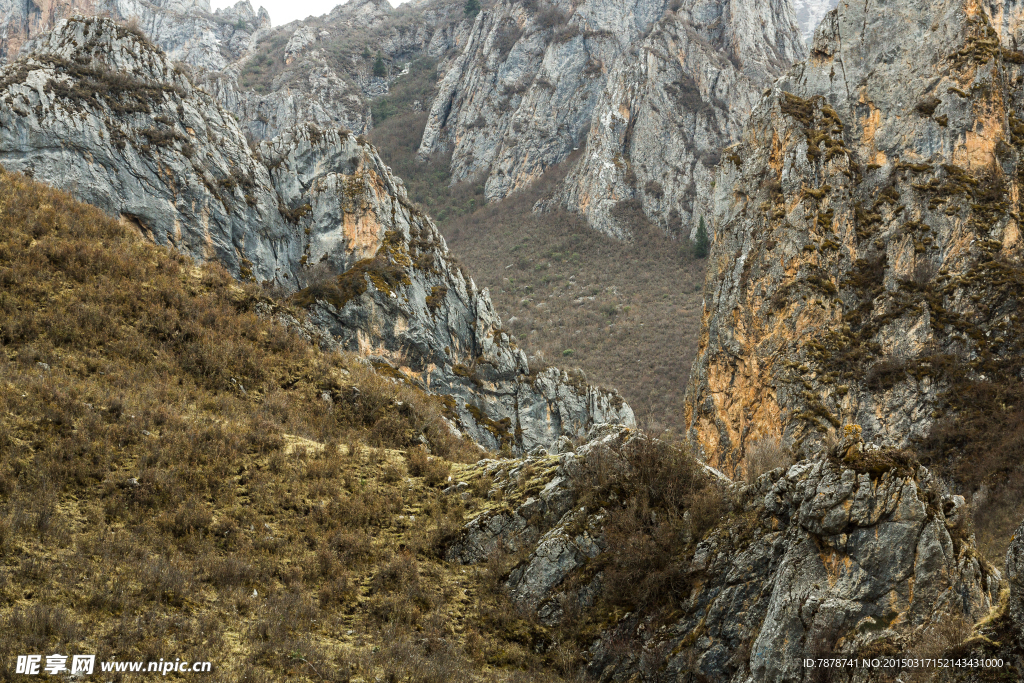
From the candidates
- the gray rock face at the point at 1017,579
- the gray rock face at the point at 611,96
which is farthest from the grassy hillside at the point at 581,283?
the gray rock face at the point at 1017,579

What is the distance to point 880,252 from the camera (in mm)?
28484

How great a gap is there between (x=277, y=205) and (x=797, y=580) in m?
30.7

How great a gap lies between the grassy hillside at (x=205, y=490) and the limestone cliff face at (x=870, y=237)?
19598mm

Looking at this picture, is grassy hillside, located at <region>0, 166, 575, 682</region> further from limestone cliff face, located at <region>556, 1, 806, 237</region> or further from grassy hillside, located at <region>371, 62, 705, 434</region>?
limestone cliff face, located at <region>556, 1, 806, 237</region>

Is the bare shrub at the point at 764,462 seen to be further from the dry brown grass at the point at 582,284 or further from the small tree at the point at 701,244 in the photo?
the small tree at the point at 701,244

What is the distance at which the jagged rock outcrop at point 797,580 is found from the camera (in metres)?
7.48

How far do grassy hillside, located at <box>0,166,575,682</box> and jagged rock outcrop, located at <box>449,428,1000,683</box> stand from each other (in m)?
1.22

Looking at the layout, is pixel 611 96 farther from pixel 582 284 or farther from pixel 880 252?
pixel 880 252

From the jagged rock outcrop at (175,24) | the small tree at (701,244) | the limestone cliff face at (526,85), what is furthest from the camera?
the jagged rock outcrop at (175,24)

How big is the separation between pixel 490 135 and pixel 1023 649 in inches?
3699

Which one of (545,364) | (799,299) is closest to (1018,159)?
(799,299)

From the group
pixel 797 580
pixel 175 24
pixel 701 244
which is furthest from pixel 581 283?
pixel 175 24

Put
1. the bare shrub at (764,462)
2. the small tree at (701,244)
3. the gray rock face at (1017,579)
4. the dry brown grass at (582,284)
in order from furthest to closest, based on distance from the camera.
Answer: the small tree at (701,244), the dry brown grass at (582,284), the bare shrub at (764,462), the gray rock face at (1017,579)

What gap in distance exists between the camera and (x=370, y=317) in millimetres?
28469
